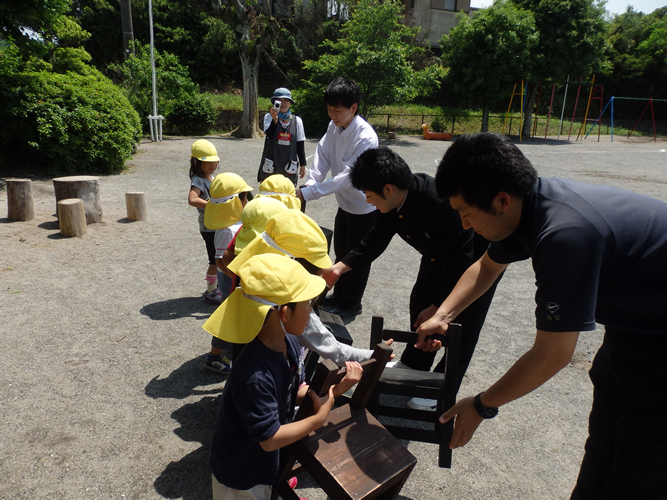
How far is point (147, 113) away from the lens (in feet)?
52.8

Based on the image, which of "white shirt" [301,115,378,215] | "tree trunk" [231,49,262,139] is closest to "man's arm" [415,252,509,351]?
"white shirt" [301,115,378,215]

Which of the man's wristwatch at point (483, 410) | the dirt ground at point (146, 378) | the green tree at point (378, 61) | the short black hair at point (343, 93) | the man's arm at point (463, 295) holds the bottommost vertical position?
the dirt ground at point (146, 378)

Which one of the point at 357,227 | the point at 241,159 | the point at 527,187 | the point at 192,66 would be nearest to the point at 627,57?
the point at 192,66

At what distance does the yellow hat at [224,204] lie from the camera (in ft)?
11.8

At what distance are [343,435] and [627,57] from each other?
3660cm

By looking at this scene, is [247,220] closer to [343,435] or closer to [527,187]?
[343,435]

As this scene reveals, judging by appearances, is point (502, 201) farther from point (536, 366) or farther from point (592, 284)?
point (536, 366)

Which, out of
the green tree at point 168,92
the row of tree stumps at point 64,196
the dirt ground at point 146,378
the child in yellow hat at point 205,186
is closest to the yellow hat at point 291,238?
the dirt ground at point 146,378

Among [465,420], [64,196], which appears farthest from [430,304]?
[64,196]

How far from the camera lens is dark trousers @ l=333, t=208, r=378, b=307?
428cm

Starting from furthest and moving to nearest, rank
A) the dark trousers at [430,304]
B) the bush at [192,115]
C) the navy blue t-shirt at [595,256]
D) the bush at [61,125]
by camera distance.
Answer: the bush at [192,115], the bush at [61,125], the dark trousers at [430,304], the navy blue t-shirt at [595,256]

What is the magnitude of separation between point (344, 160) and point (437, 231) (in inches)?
71.7

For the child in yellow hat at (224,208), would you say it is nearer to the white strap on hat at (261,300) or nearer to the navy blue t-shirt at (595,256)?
the white strap on hat at (261,300)

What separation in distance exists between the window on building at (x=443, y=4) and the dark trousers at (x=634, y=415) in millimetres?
31695
